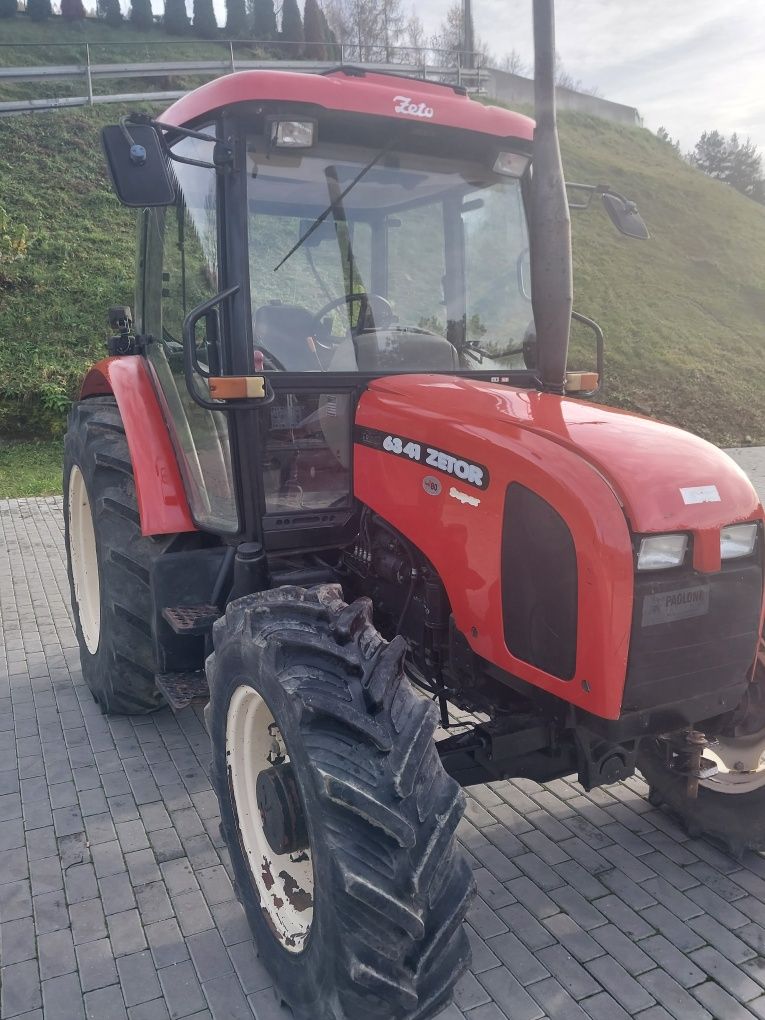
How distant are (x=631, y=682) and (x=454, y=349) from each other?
4.60 feet

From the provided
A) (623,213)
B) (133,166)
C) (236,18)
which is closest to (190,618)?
(133,166)

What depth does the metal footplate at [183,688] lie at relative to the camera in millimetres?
2793

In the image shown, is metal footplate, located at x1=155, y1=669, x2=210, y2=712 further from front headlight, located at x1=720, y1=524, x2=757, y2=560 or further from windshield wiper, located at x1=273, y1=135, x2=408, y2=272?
front headlight, located at x1=720, y1=524, x2=757, y2=560

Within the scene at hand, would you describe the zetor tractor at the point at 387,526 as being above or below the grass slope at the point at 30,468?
above

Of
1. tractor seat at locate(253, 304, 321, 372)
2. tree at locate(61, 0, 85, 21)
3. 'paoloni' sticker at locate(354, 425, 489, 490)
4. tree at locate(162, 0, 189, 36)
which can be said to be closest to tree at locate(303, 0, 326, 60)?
tree at locate(162, 0, 189, 36)

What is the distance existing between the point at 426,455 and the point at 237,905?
4.89ft

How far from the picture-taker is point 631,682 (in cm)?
191

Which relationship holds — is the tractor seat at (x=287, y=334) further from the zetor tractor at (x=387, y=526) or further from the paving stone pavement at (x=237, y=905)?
the paving stone pavement at (x=237, y=905)

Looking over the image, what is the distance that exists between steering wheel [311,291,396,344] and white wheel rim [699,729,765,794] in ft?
5.74

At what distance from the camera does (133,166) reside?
7.61ft

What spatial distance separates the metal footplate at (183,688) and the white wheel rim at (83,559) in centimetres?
106

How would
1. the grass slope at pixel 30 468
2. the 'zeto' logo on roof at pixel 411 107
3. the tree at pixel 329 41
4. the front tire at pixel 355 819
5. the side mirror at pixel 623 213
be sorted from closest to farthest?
the front tire at pixel 355 819, the 'zeto' logo on roof at pixel 411 107, the side mirror at pixel 623 213, the grass slope at pixel 30 468, the tree at pixel 329 41

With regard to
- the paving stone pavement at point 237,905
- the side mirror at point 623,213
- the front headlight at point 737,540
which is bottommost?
the paving stone pavement at point 237,905

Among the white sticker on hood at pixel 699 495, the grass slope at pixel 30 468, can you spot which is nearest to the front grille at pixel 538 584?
the white sticker on hood at pixel 699 495
